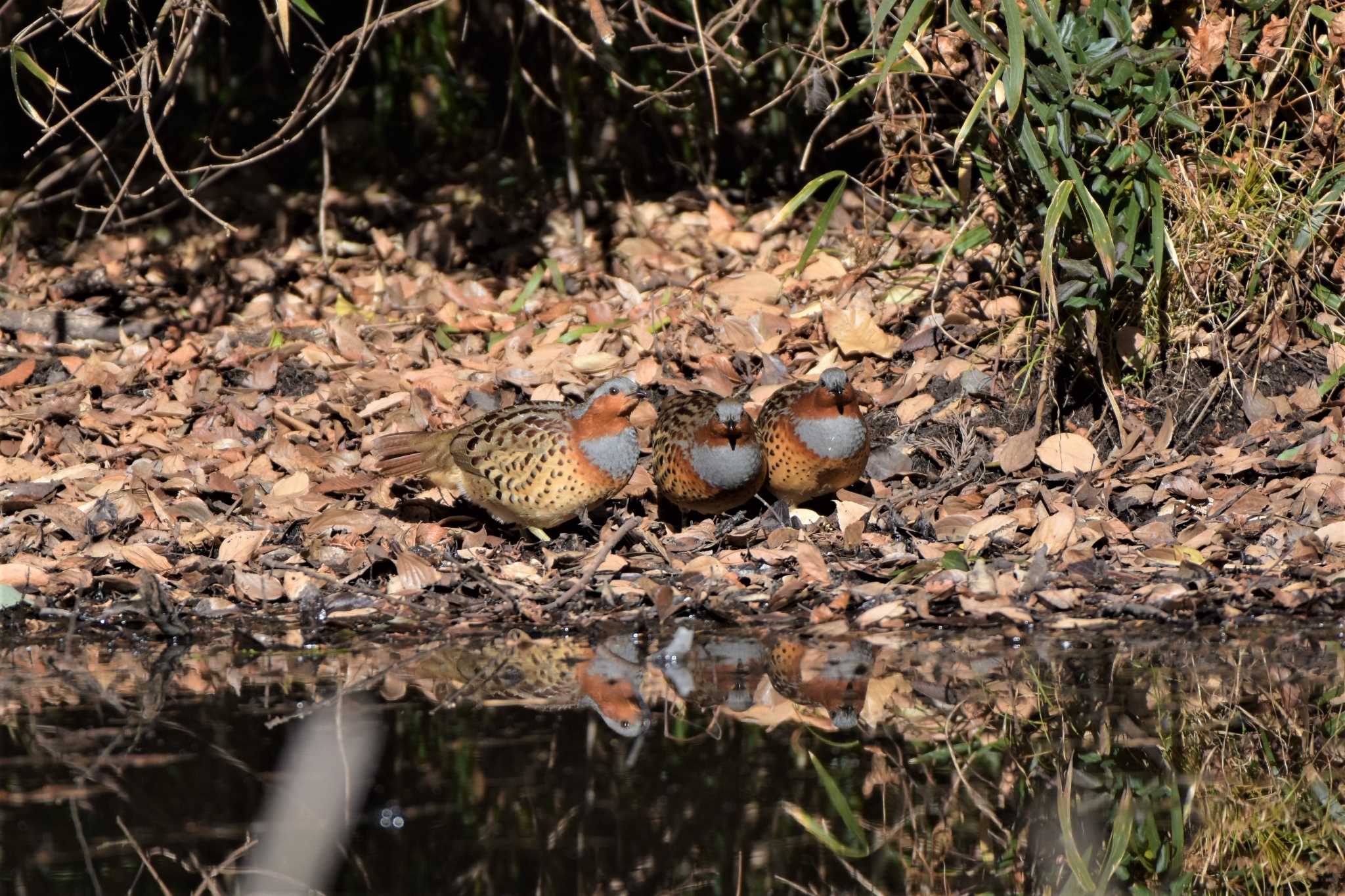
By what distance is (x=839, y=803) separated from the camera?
3.16 meters

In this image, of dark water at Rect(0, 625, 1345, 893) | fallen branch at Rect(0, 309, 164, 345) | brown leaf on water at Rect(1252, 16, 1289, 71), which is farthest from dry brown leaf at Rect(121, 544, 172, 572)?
brown leaf on water at Rect(1252, 16, 1289, 71)

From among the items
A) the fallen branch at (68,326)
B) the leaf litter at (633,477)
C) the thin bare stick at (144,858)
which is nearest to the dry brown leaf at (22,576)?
the leaf litter at (633,477)

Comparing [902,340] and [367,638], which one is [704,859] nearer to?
[367,638]

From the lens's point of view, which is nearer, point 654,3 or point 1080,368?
point 1080,368

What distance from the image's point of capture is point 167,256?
27.6 ft

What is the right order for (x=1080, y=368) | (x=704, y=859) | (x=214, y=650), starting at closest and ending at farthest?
(x=704, y=859) < (x=214, y=650) < (x=1080, y=368)

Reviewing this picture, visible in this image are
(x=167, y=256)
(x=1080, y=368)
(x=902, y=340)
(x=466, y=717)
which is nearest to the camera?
(x=466, y=717)

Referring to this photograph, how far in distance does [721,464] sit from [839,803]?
2.48 m

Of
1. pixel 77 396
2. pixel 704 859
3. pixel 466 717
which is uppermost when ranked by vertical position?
pixel 704 859

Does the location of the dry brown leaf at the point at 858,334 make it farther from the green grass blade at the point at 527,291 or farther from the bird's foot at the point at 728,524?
the green grass blade at the point at 527,291

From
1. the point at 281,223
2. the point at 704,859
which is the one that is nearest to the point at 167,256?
the point at 281,223

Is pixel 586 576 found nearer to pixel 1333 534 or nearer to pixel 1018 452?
pixel 1018 452

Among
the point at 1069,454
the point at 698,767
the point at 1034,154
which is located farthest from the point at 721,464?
the point at 698,767

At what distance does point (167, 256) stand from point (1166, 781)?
6653mm
